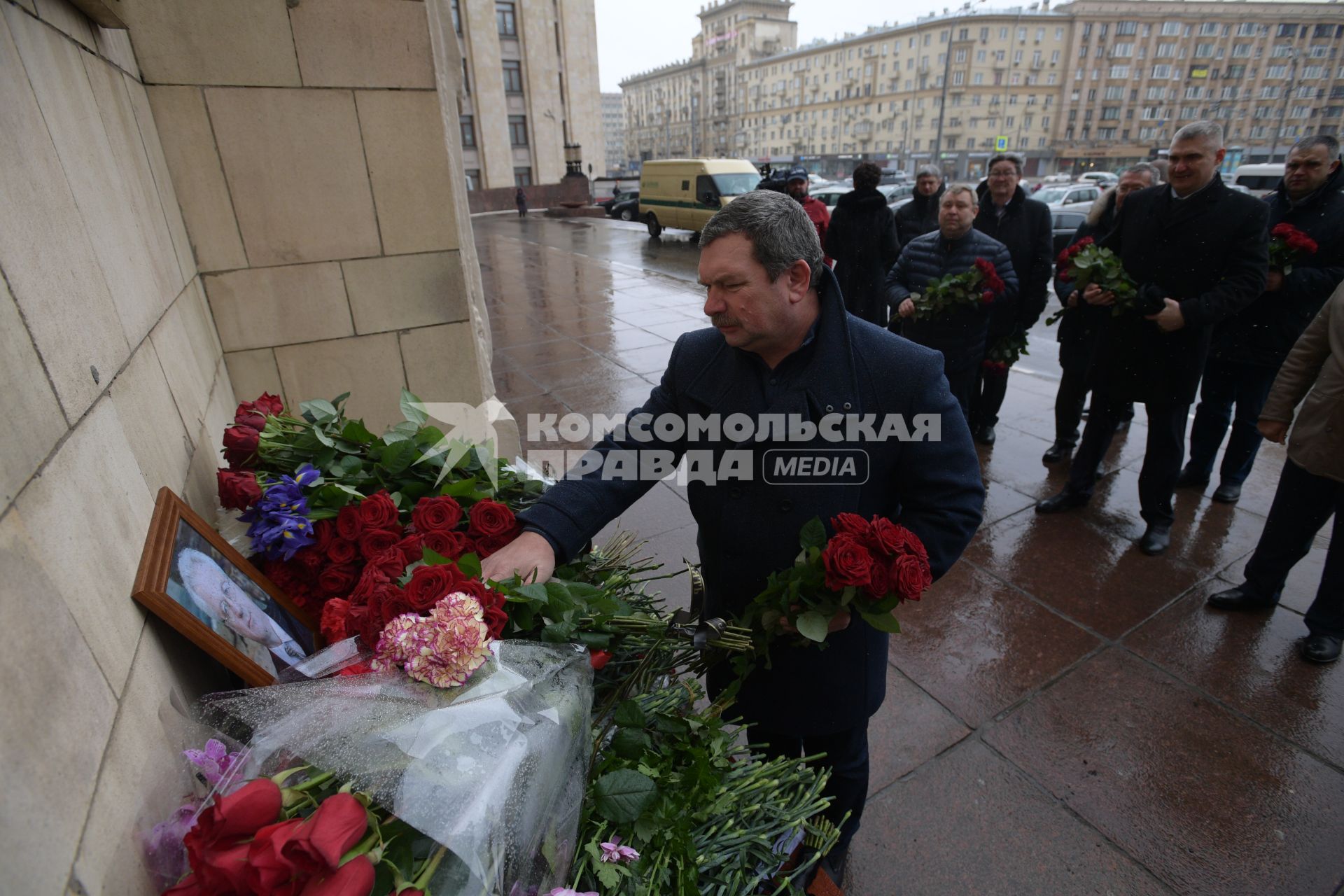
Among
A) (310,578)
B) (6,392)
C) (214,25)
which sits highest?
(214,25)

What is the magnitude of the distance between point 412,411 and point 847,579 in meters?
1.28

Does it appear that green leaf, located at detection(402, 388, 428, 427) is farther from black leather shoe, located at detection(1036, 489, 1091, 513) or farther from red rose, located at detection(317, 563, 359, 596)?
black leather shoe, located at detection(1036, 489, 1091, 513)

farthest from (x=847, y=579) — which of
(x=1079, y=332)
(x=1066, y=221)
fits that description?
(x=1066, y=221)

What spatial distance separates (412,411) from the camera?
6.29 ft

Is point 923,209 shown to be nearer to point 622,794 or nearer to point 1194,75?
point 622,794

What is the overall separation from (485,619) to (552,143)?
143ft

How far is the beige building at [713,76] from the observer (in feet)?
334

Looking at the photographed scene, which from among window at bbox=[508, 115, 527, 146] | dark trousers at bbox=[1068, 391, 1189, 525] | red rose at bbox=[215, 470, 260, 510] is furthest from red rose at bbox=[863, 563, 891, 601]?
window at bbox=[508, 115, 527, 146]

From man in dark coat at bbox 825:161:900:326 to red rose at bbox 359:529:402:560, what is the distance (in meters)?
5.56

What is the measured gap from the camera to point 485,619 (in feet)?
A: 3.84

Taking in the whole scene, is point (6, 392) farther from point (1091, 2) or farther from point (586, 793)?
point (1091, 2)

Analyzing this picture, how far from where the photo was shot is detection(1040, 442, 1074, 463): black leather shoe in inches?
201

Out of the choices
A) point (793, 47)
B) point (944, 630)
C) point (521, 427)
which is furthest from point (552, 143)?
point (793, 47)

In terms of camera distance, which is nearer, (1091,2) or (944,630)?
(944,630)
